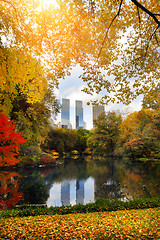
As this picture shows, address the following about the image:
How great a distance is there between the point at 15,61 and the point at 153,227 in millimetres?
5832

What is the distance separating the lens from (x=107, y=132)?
32.5 metres

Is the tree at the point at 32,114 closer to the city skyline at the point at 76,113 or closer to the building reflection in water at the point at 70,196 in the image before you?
the building reflection in water at the point at 70,196

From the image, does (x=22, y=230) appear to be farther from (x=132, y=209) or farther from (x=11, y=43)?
(x=11, y=43)

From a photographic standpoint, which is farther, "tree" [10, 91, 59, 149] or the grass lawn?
"tree" [10, 91, 59, 149]

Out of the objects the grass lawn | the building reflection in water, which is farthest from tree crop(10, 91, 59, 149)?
the grass lawn

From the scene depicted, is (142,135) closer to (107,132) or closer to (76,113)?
(107,132)

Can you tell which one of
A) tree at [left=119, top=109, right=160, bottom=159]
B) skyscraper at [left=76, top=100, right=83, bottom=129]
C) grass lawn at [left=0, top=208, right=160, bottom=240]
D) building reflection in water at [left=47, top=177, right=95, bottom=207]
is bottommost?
building reflection in water at [left=47, top=177, right=95, bottom=207]

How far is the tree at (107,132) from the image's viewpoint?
3241 cm

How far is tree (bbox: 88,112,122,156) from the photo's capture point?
106 feet

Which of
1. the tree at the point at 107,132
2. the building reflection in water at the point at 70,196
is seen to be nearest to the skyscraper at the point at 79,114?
the tree at the point at 107,132

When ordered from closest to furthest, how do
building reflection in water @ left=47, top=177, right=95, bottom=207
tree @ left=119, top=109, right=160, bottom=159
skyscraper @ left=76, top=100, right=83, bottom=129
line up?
building reflection in water @ left=47, top=177, right=95, bottom=207, tree @ left=119, top=109, right=160, bottom=159, skyscraper @ left=76, top=100, right=83, bottom=129

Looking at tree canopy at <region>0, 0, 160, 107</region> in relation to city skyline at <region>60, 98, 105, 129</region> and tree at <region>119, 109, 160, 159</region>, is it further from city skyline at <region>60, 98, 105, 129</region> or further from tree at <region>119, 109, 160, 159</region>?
city skyline at <region>60, 98, 105, 129</region>

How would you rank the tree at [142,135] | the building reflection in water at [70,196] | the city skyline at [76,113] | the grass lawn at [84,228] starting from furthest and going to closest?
the city skyline at [76,113] < the tree at [142,135] < the building reflection in water at [70,196] < the grass lawn at [84,228]

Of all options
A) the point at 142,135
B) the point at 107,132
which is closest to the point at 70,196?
the point at 142,135
